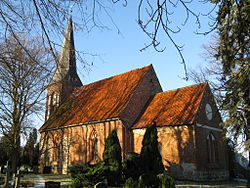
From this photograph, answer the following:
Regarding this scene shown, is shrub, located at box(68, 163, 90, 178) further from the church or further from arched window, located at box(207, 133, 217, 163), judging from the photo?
arched window, located at box(207, 133, 217, 163)

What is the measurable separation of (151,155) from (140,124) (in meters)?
6.27

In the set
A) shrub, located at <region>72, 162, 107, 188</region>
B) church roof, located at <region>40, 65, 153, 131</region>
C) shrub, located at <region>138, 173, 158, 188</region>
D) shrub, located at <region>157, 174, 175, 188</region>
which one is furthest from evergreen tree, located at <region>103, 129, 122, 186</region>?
shrub, located at <region>157, 174, 175, 188</region>

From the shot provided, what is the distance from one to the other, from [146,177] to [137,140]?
10.7 meters

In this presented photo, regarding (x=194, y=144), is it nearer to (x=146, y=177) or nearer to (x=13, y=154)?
(x=146, y=177)

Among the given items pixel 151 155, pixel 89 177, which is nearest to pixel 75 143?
pixel 151 155

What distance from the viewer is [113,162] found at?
40.1 ft

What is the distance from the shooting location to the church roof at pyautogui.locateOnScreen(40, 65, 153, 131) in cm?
1961

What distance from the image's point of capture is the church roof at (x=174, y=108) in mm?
16828

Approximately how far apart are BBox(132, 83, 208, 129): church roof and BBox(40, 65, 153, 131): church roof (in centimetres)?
196

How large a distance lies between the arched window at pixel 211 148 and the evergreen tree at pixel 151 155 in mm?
5948

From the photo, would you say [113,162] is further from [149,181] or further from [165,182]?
[165,182]

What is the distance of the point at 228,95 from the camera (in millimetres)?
9219

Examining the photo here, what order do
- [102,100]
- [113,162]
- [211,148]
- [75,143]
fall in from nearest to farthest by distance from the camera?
1. [113,162]
2. [211,148]
3. [75,143]
4. [102,100]

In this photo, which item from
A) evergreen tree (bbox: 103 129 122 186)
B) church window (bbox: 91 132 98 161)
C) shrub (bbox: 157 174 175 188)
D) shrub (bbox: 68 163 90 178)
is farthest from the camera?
church window (bbox: 91 132 98 161)
